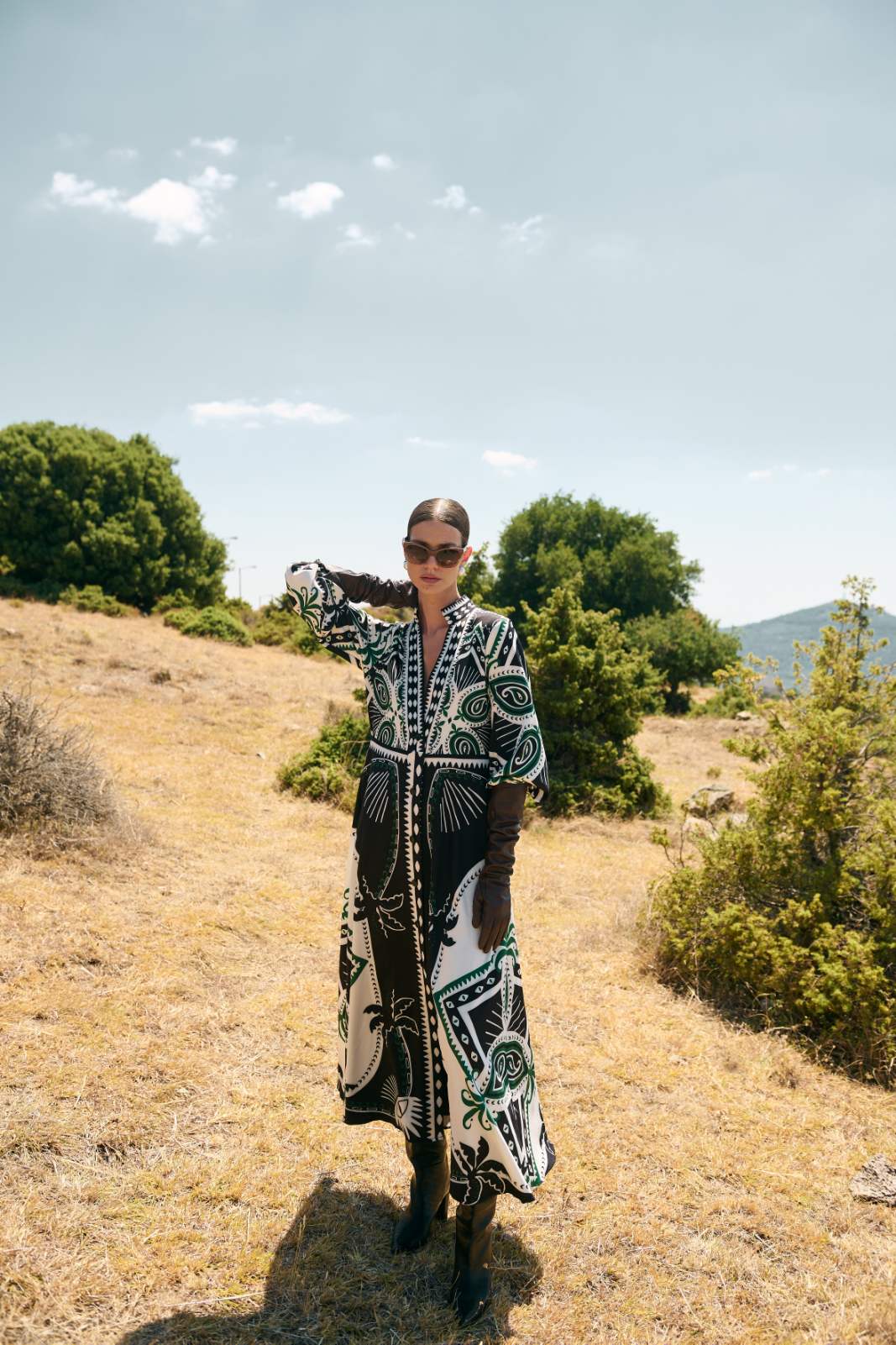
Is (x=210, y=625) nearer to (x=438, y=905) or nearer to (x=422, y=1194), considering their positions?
(x=422, y=1194)

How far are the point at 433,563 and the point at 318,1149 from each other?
7.62ft

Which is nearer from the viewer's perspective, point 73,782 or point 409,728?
point 409,728

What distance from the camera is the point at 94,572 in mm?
21281

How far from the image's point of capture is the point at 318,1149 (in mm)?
3098

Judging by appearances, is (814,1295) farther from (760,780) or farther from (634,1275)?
(760,780)

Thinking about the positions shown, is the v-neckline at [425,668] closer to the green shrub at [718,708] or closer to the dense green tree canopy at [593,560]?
the green shrub at [718,708]

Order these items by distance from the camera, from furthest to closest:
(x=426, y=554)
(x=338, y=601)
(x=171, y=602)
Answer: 1. (x=171, y=602)
2. (x=338, y=601)
3. (x=426, y=554)

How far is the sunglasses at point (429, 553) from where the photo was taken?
2.42m

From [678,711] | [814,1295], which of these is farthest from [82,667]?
[678,711]

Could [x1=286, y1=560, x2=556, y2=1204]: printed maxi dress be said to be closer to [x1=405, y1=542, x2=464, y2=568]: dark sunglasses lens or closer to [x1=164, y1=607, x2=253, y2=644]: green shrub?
[x1=405, y1=542, x2=464, y2=568]: dark sunglasses lens

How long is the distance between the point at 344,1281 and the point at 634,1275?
0.93 metres

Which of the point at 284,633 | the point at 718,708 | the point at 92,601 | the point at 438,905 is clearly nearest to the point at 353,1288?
the point at 438,905

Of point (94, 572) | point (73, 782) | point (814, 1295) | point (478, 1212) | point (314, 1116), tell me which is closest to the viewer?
point (478, 1212)

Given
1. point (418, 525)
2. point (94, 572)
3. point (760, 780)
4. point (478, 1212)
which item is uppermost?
point (94, 572)
